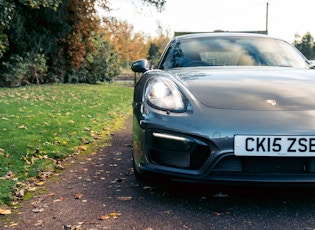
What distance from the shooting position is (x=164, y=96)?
116 inches

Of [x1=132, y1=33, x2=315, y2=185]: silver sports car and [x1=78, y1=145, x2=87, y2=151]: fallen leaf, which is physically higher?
[x1=132, y1=33, x2=315, y2=185]: silver sports car

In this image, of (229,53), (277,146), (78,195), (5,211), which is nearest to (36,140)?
(78,195)

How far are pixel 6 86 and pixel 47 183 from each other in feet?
58.5

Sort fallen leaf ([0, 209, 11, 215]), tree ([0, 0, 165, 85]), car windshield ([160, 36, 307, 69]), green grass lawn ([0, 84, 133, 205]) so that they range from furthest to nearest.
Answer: tree ([0, 0, 165, 85]), car windshield ([160, 36, 307, 69]), green grass lawn ([0, 84, 133, 205]), fallen leaf ([0, 209, 11, 215])

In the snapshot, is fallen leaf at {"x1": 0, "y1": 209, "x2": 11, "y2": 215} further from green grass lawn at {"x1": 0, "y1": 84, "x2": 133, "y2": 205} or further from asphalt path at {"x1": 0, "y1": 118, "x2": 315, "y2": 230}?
green grass lawn at {"x1": 0, "y1": 84, "x2": 133, "y2": 205}

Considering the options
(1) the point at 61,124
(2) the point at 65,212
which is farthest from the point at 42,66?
(2) the point at 65,212

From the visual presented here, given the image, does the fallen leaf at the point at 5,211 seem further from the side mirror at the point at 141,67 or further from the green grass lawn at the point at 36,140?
the side mirror at the point at 141,67

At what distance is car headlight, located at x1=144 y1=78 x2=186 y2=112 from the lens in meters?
2.82

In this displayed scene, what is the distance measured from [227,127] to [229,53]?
1.63 m

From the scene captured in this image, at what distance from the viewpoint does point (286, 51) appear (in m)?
4.16

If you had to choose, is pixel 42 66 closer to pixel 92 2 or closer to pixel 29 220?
pixel 92 2

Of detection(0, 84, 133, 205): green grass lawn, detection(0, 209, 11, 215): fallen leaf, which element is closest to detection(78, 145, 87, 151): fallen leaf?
detection(0, 84, 133, 205): green grass lawn

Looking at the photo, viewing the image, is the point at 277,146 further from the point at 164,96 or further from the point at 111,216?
the point at 111,216

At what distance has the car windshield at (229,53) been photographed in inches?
154
